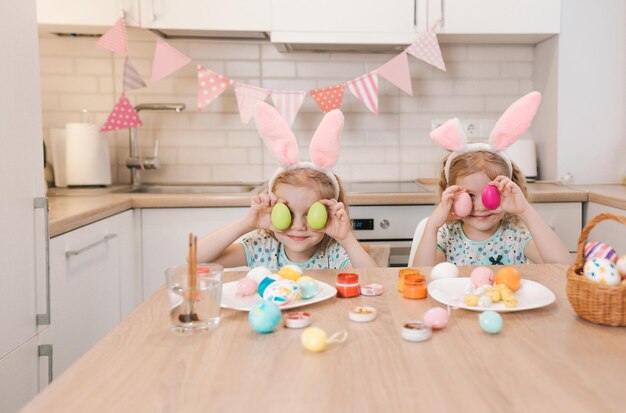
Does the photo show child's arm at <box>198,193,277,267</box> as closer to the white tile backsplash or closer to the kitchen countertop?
the kitchen countertop

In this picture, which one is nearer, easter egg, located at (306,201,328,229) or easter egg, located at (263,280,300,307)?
easter egg, located at (263,280,300,307)

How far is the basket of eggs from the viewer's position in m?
0.99

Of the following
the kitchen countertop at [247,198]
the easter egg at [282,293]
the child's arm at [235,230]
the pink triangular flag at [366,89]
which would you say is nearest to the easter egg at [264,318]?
the easter egg at [282,293]

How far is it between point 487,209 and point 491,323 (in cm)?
86

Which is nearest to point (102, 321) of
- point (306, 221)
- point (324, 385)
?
point (306, 221)

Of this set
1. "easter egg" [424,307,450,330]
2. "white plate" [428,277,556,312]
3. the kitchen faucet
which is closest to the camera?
"easter egg" [424,307,450,330]

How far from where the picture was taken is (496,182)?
171 centimetres

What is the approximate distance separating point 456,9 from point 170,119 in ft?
4.63

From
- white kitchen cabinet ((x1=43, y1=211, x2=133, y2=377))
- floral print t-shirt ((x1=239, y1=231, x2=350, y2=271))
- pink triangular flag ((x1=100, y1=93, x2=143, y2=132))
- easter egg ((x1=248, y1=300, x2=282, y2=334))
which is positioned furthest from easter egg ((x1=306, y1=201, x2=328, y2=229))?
pink triangular flag ((x1=100, y1=93, x2=143, y2=132))

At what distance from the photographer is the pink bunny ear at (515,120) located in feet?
5.37

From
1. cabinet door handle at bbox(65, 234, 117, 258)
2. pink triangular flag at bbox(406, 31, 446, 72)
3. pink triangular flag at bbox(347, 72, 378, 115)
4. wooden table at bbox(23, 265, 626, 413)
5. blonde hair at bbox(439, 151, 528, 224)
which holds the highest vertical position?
pink triangular flag at bbox(406, 31, 446, 72)

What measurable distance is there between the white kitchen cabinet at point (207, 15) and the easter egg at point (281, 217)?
1346 millimetres

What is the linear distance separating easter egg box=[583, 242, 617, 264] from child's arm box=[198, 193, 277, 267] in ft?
2.77

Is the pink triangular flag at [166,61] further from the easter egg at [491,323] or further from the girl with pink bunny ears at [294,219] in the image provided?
the easter egg at [491,323]
